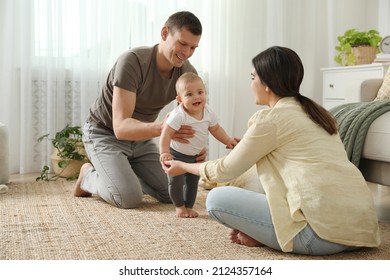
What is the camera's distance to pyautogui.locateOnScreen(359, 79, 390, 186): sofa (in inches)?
90.7

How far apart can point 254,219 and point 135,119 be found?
1.01 meters

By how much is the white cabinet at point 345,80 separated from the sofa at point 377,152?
1359 millimetres

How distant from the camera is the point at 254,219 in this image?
1766mm

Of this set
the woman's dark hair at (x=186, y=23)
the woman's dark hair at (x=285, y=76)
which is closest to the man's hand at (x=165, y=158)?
the woman's dark hair at (x=285, y=76)

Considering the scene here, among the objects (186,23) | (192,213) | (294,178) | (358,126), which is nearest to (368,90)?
(358,126)

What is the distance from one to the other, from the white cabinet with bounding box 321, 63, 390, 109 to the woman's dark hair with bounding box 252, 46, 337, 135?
203cm

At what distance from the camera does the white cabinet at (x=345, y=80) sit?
3723 mm

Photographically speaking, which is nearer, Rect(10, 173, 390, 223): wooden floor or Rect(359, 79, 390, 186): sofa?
Rect(359, 79, 390, 186): sofa

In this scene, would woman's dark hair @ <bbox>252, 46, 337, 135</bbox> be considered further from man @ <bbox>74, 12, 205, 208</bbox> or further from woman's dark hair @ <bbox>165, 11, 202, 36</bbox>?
woman's dark hair @ <bbox>165, 11, 202, 36</bbox>

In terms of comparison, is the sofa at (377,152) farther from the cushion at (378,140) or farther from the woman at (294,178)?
the woman at (294,178)

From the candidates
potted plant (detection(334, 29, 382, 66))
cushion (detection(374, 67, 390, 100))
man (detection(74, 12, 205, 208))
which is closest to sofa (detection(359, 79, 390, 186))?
cushion (detection(374, 67, 390, 100))

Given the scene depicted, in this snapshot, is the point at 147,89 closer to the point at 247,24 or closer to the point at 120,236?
the point at 120,236

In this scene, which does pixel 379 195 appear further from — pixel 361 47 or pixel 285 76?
pixel 285 76

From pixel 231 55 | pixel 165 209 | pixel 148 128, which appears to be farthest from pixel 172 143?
pixel 231 55
